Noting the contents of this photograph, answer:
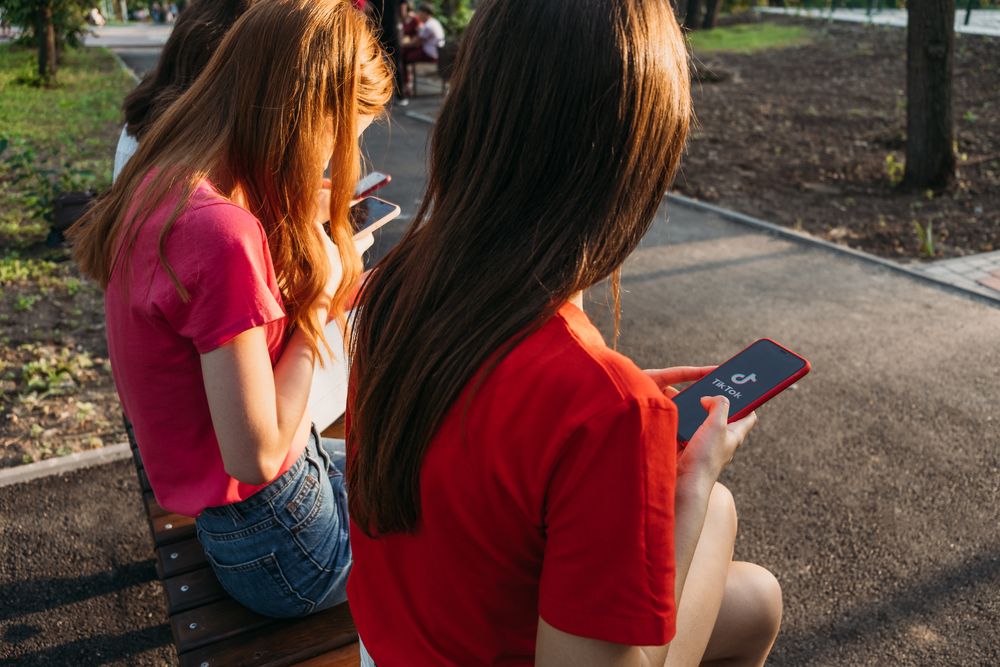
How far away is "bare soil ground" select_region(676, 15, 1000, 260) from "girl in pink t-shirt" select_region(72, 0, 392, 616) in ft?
5.69

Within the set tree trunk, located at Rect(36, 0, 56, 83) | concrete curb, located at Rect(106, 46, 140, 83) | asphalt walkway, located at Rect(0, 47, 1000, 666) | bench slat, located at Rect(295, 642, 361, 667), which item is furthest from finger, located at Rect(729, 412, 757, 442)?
concrete curb, located at Rect(106, 46, 140, 83)

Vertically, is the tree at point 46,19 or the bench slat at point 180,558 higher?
the tree at point 46,19

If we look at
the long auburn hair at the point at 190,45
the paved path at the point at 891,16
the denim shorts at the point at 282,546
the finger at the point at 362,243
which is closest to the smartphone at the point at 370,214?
the finger at the point at 362,243

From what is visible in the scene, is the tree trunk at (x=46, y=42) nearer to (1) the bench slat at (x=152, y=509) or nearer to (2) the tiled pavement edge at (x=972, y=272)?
(2) the tiled pavement edge at (x=972, y=272)

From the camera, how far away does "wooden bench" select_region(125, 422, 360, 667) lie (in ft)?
6.04

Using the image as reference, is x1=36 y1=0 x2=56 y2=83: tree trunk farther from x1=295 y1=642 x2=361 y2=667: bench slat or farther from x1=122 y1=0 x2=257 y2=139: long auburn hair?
x1=295 y1=642 x2=361 y2=667: bench slat

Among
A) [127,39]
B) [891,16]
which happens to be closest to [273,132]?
[891,16]

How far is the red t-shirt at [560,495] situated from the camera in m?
0.99

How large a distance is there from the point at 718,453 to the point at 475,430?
1.48 feet

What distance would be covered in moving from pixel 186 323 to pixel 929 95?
24.3ft

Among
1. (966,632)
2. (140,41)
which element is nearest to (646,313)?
(966,632)

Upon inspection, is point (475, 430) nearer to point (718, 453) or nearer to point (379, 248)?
point (718, 453)

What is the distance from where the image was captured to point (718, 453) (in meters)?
1.33

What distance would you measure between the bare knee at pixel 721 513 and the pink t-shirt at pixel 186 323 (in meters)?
0.89
